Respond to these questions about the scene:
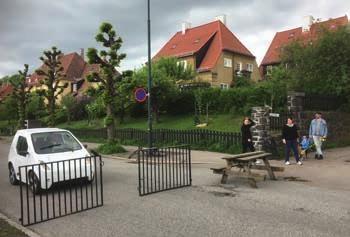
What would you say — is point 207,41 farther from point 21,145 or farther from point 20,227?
point 20,227

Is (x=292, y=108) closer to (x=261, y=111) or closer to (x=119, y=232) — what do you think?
(x=261, y=111)

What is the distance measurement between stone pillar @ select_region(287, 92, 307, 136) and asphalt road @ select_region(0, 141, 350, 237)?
7.82m

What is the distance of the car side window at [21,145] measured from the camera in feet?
34.9

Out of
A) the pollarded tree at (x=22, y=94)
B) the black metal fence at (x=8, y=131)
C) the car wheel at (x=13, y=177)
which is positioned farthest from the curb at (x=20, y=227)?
the black metal fence at (x=8, y=131)

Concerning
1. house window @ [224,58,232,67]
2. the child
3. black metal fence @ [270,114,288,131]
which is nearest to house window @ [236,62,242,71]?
house window @ [224,58,232,67]

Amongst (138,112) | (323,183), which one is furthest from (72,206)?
(138,112)

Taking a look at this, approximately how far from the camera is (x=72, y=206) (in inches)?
320

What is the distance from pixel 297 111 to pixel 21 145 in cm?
1181

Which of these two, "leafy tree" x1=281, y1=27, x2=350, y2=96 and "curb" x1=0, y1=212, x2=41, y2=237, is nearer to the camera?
"curb" x1=0, y1=212, x2=41, y2=237

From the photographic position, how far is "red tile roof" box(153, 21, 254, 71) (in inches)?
1772

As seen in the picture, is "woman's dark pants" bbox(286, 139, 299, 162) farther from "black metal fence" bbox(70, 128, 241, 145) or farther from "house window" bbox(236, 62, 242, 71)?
"house window" bbox(236, 62, 242, 71)

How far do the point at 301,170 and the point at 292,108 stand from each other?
580cm

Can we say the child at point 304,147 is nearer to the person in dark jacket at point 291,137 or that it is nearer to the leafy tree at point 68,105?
the person in dark jacket at point 291,137

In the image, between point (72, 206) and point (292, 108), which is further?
point (292, 108)
